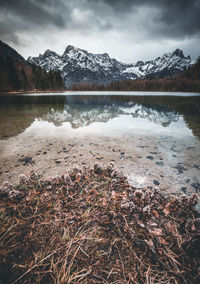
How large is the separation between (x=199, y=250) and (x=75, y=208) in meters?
1.61

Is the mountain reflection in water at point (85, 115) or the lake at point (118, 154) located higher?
the mountain reflection in water at point (85, 115)

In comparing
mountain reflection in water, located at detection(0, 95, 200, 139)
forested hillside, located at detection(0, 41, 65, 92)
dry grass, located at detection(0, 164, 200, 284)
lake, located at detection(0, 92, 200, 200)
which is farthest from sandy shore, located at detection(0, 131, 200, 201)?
forested hillside, located at detection(0, 41, 65, 92)

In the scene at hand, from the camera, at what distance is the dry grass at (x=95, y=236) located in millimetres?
1269

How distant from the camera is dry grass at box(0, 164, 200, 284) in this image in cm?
127

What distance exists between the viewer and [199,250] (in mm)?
1467

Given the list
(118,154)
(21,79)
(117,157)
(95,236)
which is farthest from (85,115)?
(21,79)

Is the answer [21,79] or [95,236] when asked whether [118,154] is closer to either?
[95,236]

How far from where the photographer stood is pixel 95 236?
157 centimetres

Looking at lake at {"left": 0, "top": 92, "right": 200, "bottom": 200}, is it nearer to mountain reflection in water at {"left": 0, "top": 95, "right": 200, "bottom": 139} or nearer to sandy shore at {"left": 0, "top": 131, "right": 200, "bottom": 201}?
sandy shore at {"left": 0, "top": 131, "right": 200, "bottom": 201}

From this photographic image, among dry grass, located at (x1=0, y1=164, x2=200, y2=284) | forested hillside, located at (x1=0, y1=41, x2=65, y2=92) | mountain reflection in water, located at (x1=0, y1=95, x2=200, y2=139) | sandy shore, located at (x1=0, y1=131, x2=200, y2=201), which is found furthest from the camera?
forested hillside, located at (x1=0, y1=41, x2=65, y2=92)

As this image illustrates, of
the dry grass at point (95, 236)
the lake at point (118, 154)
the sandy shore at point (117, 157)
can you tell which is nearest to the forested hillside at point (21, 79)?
the lake at point (118, 154)

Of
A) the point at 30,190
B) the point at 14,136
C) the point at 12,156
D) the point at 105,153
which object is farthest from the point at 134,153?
the point at 14,136

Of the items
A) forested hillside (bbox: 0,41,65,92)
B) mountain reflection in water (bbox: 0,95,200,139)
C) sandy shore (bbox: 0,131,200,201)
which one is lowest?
sandy shore (bbox: 0,131,200,201)

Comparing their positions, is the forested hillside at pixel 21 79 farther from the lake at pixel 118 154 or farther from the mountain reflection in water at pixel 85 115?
the lake at pixel 118 154
